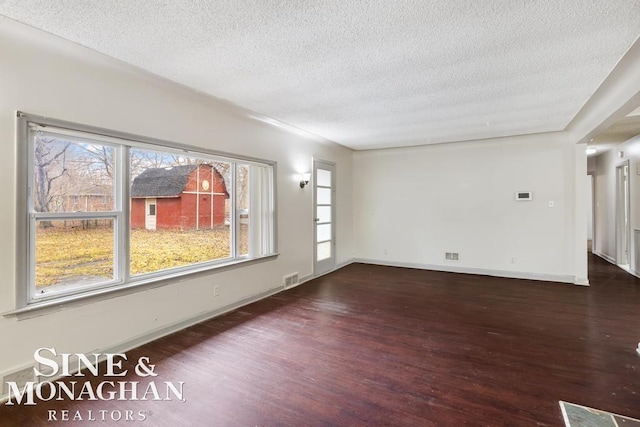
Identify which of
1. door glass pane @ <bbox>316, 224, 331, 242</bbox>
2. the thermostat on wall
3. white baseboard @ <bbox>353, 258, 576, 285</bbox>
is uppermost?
the thermostat on wall

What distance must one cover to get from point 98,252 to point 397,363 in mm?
2799

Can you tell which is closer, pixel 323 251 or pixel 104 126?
pixel 104 126

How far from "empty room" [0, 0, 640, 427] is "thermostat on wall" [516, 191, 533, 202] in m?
0.61

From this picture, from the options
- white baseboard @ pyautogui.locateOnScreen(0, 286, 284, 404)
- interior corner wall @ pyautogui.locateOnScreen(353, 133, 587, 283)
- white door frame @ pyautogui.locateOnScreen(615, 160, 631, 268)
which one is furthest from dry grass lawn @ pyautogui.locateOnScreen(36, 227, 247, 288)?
white door frame @ pyautogui.locateOnScreen(615, 160, 631, 268)

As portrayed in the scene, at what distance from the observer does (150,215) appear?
307 centimetres

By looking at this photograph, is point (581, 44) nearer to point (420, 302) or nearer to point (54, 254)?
point (420, 302)

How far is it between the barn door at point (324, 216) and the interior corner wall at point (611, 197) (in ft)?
17.6

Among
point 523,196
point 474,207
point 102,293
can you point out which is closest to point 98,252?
point 102,293

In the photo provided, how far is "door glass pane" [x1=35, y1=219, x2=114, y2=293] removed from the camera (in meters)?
2.30

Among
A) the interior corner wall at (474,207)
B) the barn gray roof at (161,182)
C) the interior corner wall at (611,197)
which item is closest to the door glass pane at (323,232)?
the interior corner wall at (474,207)

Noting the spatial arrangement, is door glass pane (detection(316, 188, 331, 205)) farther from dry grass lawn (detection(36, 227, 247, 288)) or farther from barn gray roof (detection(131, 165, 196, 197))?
barn gray roof (detection(131, 165, 196, 197))

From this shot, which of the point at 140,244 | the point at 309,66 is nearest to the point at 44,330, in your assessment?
the point at 140,244

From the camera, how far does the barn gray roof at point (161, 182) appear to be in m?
2.95

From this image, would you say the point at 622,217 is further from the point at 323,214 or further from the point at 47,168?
the point at 47,168
